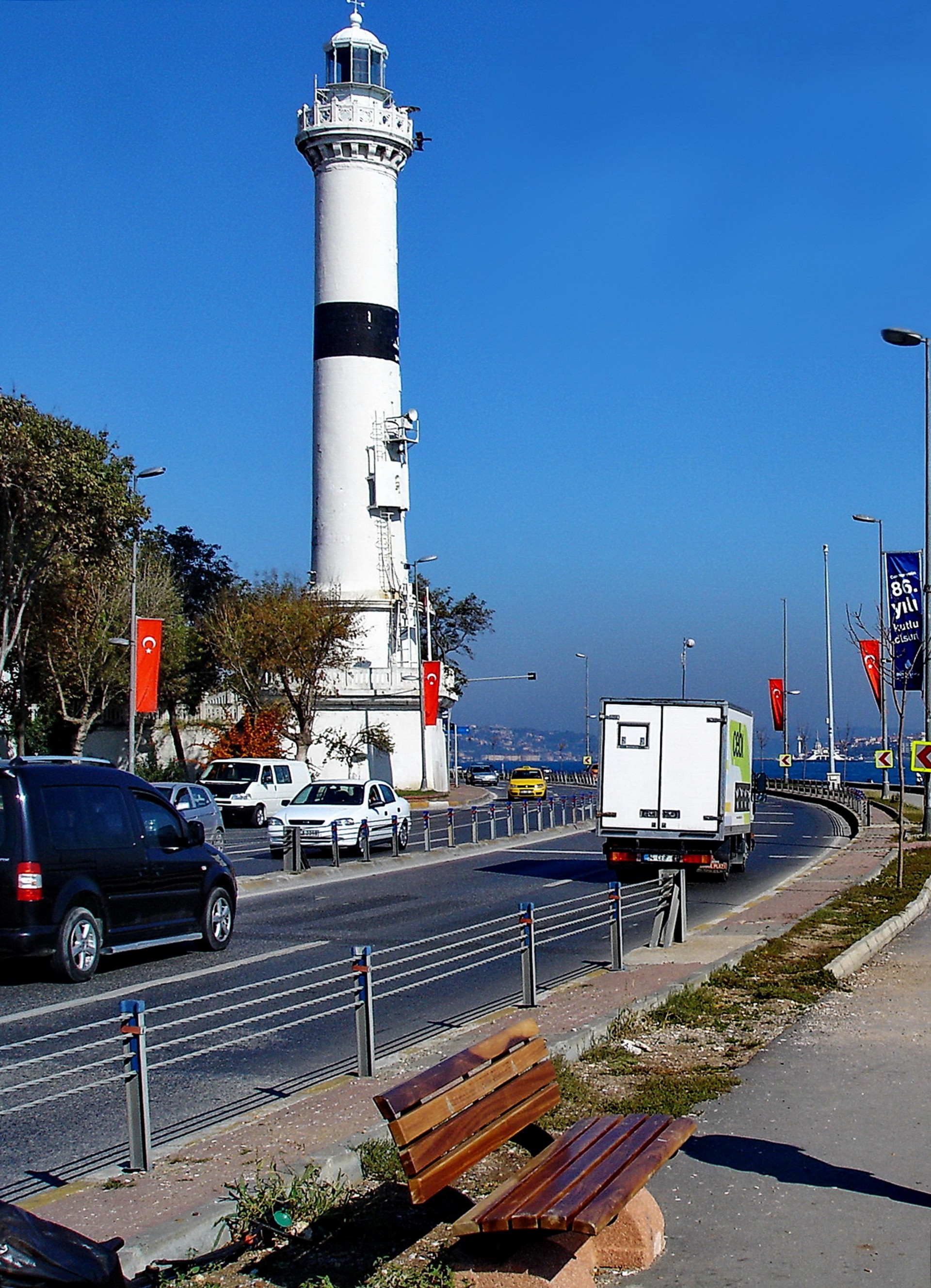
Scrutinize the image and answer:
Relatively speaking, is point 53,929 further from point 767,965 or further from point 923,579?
point 923,579

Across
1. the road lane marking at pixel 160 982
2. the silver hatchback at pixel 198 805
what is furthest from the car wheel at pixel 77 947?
the silver hatchback at pixel 198 805

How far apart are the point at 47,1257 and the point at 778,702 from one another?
222 ft

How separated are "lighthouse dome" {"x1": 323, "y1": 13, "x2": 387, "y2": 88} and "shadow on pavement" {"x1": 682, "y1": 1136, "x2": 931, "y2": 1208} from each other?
2414 inches

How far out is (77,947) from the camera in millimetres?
13195

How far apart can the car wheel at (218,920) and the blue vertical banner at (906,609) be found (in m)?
21.9

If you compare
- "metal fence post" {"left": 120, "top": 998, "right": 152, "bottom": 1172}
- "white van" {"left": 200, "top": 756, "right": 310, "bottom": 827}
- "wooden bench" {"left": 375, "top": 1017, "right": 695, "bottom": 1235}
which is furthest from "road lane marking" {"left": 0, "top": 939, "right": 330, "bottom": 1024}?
"white van" {"left": 200, "top": 756, "right": 310, "bottom": 827}

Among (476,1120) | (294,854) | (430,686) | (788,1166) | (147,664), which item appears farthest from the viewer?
(430,686)

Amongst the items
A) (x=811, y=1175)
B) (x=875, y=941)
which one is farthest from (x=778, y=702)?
(x=811, y=1175)

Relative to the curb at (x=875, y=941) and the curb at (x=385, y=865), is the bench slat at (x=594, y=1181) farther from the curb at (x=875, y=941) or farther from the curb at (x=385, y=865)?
the curb at (x=385, y=865)

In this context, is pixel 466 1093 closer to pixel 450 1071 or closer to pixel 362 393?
pixel 450 1071

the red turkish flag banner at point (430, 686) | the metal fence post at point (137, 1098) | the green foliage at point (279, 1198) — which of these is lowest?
the green foliage at point (279, 1198)

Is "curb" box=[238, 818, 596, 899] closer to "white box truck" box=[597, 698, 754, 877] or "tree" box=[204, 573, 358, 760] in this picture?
"white box truck" box=[597, 698, 754, 877]

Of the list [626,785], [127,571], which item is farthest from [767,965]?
[127,571]

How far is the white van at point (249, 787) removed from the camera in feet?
143
